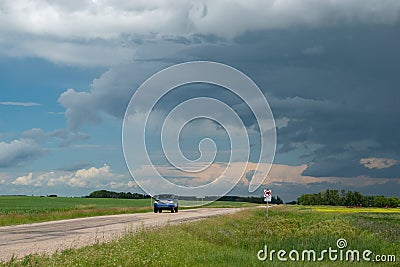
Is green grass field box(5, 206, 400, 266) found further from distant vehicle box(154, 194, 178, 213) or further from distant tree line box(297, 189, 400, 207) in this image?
distant tree line box(297, 189, 400, 207)

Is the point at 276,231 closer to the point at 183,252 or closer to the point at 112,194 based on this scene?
the point at 183,252

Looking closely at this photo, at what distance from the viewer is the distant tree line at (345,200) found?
177 metres

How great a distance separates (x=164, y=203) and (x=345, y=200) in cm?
12873

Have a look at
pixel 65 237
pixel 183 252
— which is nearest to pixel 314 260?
pixel 183 252

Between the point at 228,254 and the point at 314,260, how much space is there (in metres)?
3.10

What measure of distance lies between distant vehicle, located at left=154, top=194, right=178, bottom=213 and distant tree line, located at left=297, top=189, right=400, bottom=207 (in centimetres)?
12159

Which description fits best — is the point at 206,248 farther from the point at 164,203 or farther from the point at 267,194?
the point at 164,203

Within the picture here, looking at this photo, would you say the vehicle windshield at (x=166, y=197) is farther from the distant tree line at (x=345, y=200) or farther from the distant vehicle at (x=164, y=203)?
the distant tree line at (x=345, y=200)

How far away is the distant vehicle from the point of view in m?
59.8

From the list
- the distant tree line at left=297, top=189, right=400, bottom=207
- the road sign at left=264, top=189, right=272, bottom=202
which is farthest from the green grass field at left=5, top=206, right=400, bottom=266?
the distant tree line at left=297, top=189, right=400, bottom=207

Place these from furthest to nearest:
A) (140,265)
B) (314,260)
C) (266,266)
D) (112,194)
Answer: (112,194)
(314,260)
(266,266)
(140,265)

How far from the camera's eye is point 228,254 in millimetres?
17812

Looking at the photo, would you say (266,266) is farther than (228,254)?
No

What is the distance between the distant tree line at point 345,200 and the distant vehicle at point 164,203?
122 meters
